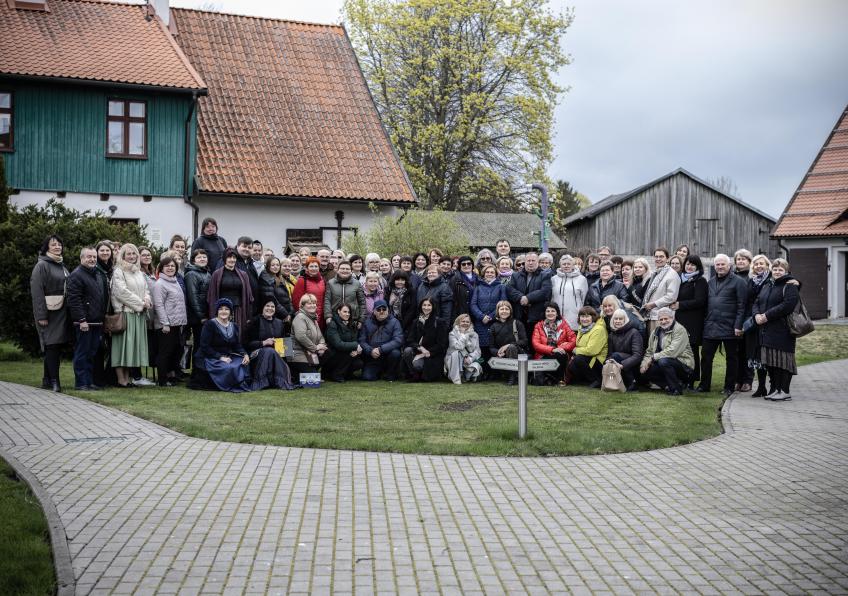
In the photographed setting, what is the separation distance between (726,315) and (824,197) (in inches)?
1071

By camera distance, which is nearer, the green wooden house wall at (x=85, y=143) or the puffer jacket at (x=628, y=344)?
the puffer jacket at (x=628, y=344)

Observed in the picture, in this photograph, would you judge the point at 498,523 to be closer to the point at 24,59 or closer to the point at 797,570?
the point at 797,570

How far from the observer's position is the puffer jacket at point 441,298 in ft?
51.4

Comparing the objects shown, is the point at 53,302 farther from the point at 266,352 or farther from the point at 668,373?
the point at 668,373

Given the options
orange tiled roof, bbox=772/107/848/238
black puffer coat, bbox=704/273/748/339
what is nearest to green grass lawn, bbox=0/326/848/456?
black puffer coat, bbox=704/273/748/339

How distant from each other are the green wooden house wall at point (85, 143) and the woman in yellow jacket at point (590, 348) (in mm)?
14972

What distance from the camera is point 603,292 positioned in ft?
51.1

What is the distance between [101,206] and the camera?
25500 mm

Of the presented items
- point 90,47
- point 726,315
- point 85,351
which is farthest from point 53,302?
point 90,47

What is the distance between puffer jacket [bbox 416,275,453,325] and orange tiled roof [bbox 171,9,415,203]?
12612 mm

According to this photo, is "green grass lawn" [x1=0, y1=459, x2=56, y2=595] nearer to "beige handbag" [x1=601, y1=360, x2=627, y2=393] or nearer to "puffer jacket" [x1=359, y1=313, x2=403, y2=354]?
"puffer jacket" [x1=359, y1=313, x2=403, y2=354]

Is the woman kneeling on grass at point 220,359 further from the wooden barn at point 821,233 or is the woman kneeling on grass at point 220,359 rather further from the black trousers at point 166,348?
the wooden barn at point 821,233

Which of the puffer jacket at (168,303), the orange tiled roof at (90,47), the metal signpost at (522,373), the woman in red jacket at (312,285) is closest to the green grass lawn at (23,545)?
the metal signpost at (522,373)

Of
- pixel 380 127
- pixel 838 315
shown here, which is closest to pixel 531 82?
pixel 380 127
